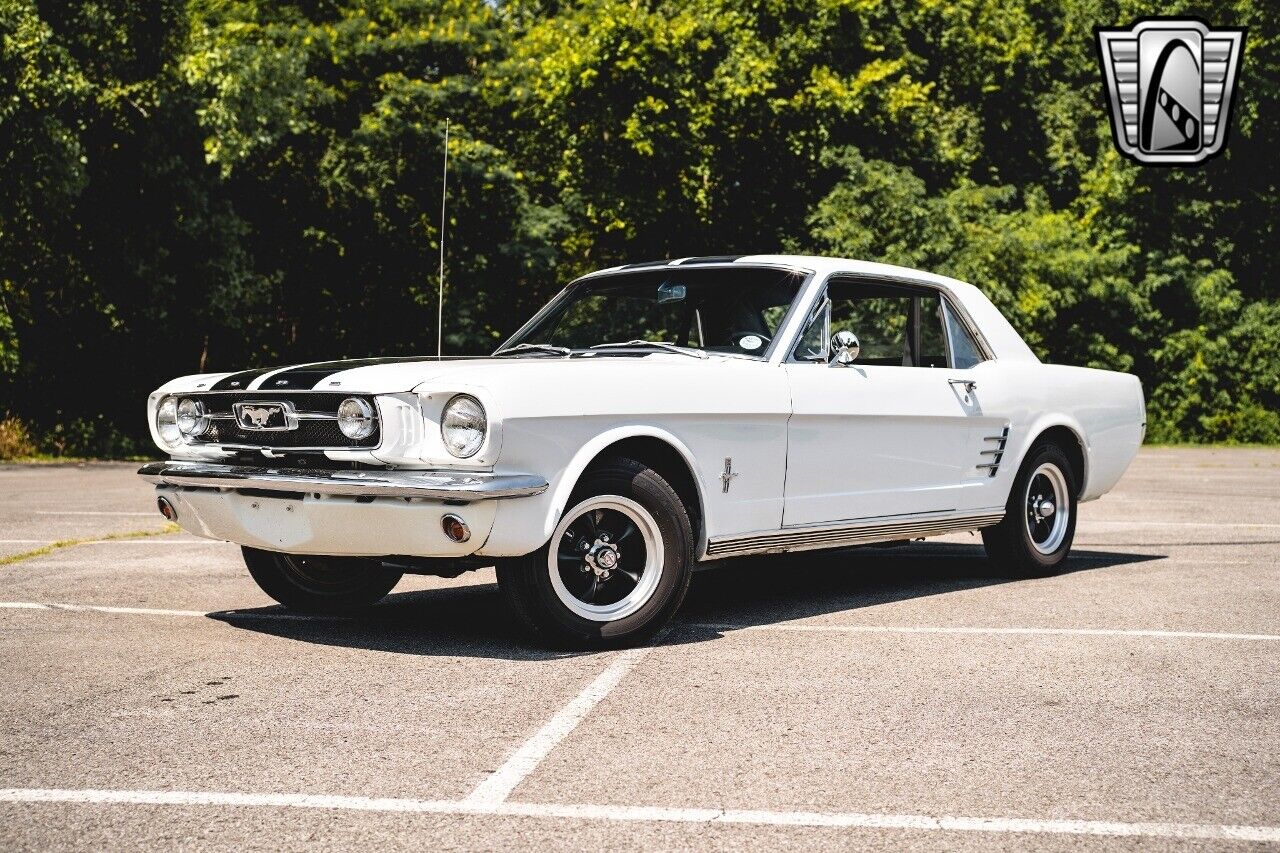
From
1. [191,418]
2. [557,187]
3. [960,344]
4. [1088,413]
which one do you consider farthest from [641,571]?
[557,187]

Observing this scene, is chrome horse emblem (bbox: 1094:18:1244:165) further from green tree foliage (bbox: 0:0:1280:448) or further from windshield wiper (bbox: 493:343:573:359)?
windshield wiper (bbox: 493:343:573:359)

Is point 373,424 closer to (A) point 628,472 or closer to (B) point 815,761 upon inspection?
(A) point 628,472

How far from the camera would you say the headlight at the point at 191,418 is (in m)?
6.28

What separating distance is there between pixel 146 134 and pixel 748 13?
14.1m

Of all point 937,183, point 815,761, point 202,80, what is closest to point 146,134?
point 202,80

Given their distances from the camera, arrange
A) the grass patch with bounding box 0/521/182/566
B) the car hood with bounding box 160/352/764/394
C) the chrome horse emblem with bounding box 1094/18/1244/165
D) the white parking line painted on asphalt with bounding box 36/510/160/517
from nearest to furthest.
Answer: the car hood with bounding box 160/352/764/394, the grass patch with bounding box 0/521/182/566, the white parking line painted on asphalt with bounding box 36/510/160/517, the chrome horse emblem with bounding box 1094/18/1244/165

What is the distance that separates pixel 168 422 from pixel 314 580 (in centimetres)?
101

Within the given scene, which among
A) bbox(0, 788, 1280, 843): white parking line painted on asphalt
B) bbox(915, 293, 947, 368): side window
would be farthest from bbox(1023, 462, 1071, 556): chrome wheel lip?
bbox(0, 788, 1280, 843): white parking line painted on asphalt

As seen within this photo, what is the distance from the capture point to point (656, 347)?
261 inches

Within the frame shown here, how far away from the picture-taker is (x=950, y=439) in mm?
7363

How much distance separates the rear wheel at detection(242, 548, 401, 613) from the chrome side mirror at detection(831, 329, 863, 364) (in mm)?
2306

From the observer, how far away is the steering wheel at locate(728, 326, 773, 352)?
6625 millimetres

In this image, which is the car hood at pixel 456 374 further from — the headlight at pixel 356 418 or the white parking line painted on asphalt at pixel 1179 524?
the white parking line painted on asphalt at pixel 1179 524

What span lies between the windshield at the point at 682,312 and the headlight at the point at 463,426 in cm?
147
